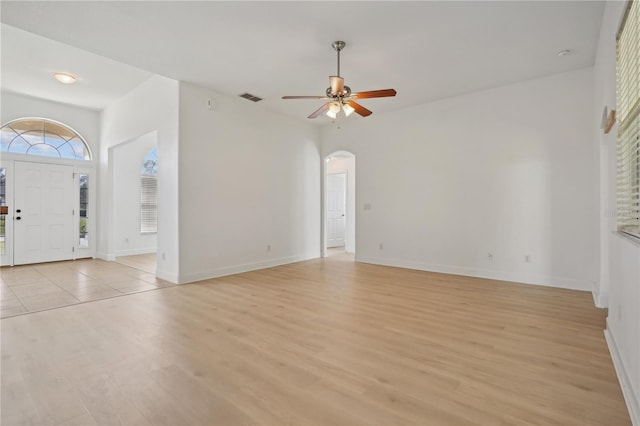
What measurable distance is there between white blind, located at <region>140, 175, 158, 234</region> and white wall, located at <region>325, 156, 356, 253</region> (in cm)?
480

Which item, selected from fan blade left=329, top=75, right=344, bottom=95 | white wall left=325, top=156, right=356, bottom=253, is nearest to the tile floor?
fan blade left=329, top=75, right=344, bottom=95

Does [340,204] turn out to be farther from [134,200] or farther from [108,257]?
[108,257]

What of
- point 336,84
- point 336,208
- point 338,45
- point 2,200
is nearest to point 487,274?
point 336,84

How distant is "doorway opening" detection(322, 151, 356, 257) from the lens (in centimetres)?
856

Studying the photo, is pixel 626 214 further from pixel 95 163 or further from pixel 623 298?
pixel 95 163

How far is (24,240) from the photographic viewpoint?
6258mm

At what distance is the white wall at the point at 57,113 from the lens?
6059 mm

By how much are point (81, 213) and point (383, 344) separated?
7383 millimetres

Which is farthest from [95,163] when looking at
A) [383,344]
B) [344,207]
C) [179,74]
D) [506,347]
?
[506,347]

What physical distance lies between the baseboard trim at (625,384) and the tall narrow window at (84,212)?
8.79m

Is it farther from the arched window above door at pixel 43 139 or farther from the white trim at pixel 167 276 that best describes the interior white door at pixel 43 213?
the white trim at pixel 167 276

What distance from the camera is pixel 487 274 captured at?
5.18m

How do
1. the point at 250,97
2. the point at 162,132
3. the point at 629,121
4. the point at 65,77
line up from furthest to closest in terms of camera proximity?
the point at 250,97 → the point at 65,77 → the point at 162,132 → the point at 629,121

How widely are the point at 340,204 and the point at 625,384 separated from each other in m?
7.69
